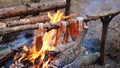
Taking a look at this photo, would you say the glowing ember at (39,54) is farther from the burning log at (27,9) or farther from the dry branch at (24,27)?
the burning log at (27,9)

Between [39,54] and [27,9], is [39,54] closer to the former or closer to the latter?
[39,54]

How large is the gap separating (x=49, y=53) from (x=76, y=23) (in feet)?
3.86

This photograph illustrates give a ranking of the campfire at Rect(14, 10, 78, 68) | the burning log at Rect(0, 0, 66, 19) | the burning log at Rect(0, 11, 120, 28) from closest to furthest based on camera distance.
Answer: the campfire at Rect(14, 10, 78, 68), the burning log at Rect(0, 11, 120, 28), the burning log at Rect(0, 0, 66, 19)

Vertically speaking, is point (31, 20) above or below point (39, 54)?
above

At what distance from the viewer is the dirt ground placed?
7661 millimetres

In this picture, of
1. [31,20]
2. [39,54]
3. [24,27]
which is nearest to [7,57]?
[39,54]

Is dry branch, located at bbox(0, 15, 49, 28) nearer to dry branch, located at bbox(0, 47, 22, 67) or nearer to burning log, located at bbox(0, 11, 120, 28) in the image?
burning log, located at bbox(0, 11, 120, 28)

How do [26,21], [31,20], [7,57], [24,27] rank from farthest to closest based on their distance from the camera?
[31,20], [26,21], [7,57], [24,27]

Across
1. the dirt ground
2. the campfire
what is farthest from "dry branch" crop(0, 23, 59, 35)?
the dirt ground

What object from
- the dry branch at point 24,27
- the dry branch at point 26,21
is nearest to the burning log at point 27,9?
the dry branch at point 26,21

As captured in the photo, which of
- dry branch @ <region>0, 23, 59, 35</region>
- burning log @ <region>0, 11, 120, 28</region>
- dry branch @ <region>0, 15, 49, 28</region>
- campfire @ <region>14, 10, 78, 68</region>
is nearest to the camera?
dry branch @ <region>0, 23, 59, 35</region>

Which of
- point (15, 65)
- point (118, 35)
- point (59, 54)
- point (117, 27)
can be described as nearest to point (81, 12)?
point (117, 27)

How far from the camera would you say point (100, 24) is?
33.6ft

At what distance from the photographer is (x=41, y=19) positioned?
872 centimetres
